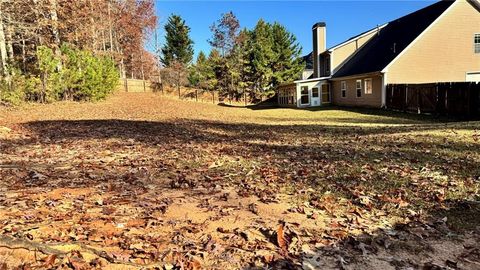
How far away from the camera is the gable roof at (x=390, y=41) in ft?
75.9

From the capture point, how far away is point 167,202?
161 inches

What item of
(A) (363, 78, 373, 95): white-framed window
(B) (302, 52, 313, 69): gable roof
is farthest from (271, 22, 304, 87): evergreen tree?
(A) (363, 78, 373, 95): white-framed window

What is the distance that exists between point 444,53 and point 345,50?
28.9 feet

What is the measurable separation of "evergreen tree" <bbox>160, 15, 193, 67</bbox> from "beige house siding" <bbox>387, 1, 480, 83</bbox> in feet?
117

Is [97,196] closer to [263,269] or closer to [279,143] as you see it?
[263,269]

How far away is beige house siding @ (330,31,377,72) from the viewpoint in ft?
100

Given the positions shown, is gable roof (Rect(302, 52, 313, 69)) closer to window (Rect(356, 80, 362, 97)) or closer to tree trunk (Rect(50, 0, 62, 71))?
window (Rect(356, 80, 362, 97))

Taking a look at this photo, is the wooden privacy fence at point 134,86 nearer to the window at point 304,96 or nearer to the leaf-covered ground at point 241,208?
the window at point 304,96

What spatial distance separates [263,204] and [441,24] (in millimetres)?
23598

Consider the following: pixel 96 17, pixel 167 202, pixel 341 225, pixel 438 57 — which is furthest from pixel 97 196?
pixel 96 17

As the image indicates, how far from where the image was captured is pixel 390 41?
26.1 metres

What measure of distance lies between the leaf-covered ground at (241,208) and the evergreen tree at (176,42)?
1871 inches

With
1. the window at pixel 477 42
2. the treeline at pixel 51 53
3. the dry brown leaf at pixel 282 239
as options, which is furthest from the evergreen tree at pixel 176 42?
the dry brown leaf at pixel 282 239

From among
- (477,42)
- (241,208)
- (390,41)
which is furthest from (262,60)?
(241,208)
